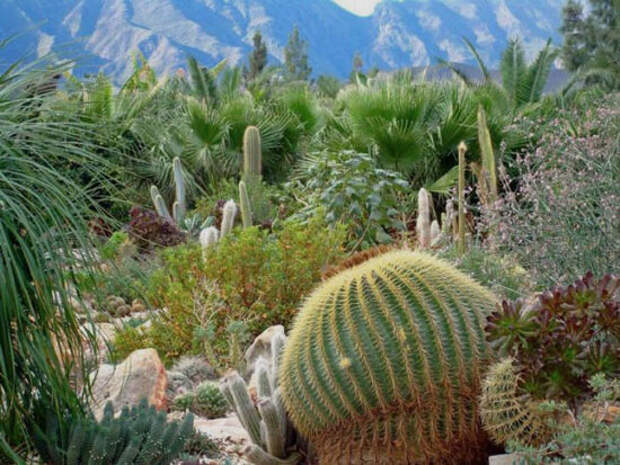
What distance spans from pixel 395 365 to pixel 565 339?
0.70 metres

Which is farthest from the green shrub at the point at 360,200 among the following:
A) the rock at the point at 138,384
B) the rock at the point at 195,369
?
the rock at the point at 138,384

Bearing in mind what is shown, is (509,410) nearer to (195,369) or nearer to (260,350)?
(260,350)

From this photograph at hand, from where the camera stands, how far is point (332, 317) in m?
3.37

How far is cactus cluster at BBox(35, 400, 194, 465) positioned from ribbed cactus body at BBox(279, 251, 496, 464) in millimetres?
659

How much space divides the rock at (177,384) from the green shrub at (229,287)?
1.33 ft

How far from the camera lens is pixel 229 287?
5.45 m

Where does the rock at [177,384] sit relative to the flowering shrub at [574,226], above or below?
below

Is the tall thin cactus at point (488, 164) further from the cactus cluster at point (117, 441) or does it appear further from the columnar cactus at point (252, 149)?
the columnar cactus at point (252, 149)

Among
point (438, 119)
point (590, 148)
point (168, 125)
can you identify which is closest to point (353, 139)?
point (438, 119)

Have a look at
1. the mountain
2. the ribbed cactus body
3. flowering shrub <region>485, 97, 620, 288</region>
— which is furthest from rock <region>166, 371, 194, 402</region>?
the mountain

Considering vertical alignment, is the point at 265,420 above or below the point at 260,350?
above

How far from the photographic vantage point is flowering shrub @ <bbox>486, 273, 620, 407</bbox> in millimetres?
2902

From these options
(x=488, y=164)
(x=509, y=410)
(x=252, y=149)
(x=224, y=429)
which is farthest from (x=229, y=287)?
(x=252, y=149)

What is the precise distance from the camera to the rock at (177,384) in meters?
4.75
